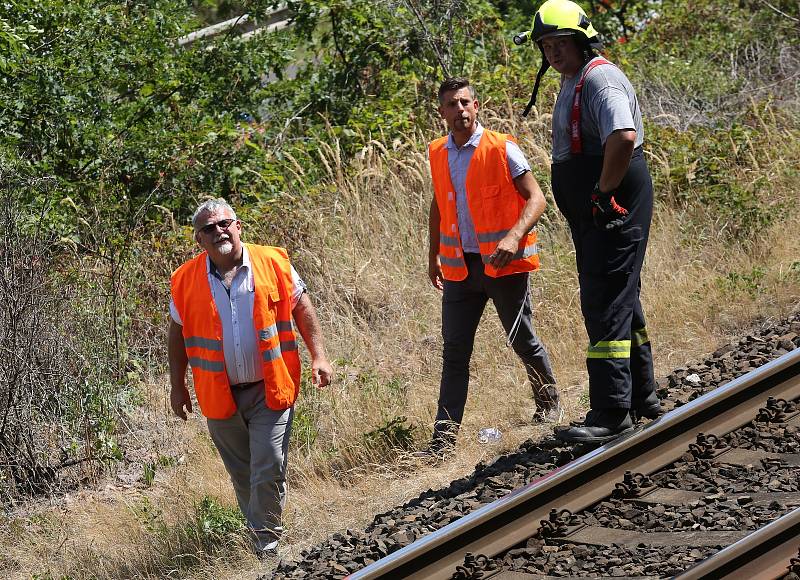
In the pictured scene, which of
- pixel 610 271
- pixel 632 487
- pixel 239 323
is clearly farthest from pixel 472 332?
pixel 632 487

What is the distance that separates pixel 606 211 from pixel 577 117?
1.71 ft

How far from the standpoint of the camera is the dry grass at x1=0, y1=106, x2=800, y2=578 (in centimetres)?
671

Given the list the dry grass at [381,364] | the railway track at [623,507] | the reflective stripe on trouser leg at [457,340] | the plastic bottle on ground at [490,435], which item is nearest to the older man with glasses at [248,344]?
Result: the dry grass at [381,364]

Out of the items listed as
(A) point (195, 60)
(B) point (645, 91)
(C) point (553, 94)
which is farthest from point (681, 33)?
(A) point (195, 60)

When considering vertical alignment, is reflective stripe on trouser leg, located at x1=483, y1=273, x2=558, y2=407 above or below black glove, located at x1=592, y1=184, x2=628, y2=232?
below

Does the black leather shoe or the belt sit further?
the belt

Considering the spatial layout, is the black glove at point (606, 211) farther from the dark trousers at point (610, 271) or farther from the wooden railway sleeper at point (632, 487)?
the wooden railway sleeper at point (632, 487)

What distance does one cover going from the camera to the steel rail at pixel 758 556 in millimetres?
4060

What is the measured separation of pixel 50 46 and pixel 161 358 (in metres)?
3.65

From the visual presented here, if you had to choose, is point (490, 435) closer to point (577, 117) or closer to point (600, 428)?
point (600, 428)

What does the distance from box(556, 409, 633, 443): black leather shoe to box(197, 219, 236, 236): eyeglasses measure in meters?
2.02

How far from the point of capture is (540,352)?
7.14 m

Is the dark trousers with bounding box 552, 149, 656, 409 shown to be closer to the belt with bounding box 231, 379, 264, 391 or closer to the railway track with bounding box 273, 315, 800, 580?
the railway track with bounding box 273, 315, 800, 580

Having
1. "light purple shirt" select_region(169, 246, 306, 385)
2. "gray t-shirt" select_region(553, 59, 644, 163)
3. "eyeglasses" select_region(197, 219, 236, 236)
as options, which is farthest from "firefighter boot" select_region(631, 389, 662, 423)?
"eyeglasses" select_region(197, 219, 236, 236)
